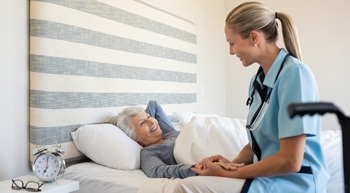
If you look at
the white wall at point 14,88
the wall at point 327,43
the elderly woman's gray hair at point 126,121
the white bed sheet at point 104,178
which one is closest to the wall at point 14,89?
the white wall at point 14,88

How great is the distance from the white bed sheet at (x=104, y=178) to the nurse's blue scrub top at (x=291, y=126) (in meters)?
0.60

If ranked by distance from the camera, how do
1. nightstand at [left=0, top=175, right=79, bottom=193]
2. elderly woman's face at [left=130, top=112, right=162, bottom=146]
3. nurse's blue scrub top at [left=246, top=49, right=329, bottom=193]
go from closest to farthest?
nurse's blue scrub top at [left=246, top=49, right=329, bottom=193], nightstand at [left=0, top=175, right=79, bottom=193], elderly woman's face at [left=130, top=112, right=162, bottom=146]

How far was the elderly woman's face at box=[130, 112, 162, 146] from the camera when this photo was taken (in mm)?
1929

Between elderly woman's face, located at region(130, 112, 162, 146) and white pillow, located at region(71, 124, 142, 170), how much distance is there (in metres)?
0.10

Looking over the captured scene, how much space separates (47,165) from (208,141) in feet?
2.43

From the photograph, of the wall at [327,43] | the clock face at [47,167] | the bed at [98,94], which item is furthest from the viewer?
the wall at [327,43]

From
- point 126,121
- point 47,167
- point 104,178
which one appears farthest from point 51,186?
point 126,121

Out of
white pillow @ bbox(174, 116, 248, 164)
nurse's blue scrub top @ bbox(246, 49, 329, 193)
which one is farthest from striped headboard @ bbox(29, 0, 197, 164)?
nurse's blue scrub top @ bbox(246, 49, 329, 193)

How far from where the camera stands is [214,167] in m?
1.29

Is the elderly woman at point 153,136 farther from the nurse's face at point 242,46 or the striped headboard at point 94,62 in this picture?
the nurse's face at point 242,46

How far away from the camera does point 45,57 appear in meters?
1.64

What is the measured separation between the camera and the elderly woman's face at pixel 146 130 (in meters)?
1.93

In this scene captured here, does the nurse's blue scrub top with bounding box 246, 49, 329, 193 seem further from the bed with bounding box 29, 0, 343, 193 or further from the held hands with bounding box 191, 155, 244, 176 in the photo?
the bed with bounding box 29, 0, 343, 193

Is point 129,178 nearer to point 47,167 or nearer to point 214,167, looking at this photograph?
point 47,167
